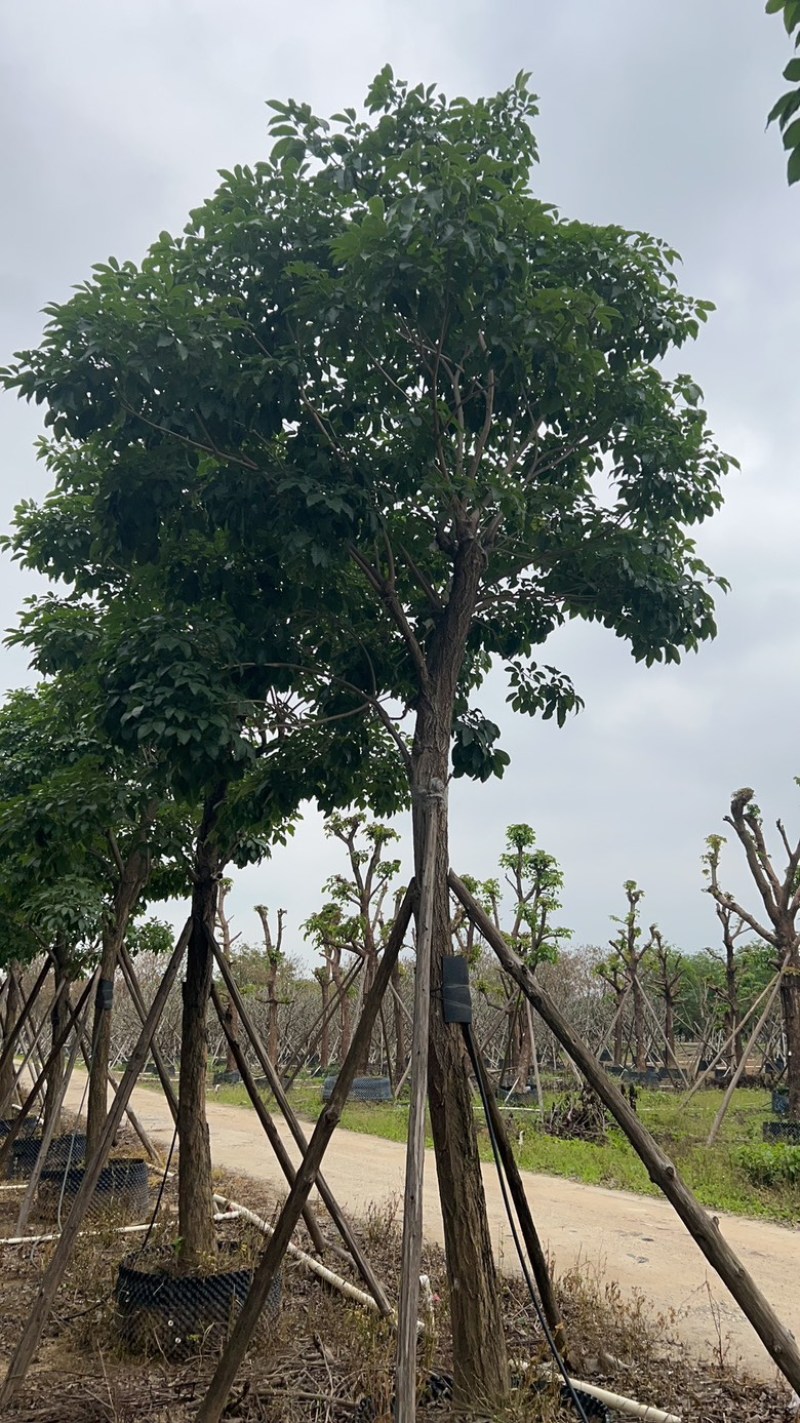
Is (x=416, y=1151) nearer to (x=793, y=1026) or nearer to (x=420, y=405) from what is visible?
(x=420, y=405)

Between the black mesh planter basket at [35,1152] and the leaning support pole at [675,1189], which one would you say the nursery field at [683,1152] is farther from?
the leaning support pole at [675,1189]

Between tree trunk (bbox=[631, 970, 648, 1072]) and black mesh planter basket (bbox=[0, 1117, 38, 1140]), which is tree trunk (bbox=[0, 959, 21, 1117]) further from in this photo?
tree trunk (bbox=[631, 970, 648, 1072])

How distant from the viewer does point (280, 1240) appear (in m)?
3.63

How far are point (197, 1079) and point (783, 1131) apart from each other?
929cm

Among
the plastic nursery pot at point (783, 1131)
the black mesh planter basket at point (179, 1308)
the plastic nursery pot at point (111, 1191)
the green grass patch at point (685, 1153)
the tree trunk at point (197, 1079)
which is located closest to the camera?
the black mesh planter basket at point (179, 1308)

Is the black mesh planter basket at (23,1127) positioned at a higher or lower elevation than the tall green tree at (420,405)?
lower

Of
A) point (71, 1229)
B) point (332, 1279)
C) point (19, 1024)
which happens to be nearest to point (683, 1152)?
point (332, 1279)

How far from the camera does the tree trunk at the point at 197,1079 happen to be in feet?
17.9

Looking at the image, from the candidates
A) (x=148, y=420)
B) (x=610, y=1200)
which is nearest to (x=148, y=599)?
(x=148, y=420)

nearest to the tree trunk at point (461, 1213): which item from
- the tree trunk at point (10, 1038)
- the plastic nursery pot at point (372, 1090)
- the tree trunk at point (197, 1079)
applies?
the tree trunk at point (197, 1079)

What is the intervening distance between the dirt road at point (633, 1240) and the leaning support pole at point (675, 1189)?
1628 mm

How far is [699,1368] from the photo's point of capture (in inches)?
181

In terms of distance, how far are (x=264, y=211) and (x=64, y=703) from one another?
10.9 feet

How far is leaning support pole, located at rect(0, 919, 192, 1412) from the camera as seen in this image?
4289 mm
